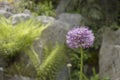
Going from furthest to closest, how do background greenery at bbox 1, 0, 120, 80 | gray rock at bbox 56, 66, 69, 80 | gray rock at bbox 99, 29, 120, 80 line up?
background greenery at bbox 1, 0, 120, 80, gray rock at bbox 56, 66, 69, 80, gray rock at bbox 99, 29, 120, 80

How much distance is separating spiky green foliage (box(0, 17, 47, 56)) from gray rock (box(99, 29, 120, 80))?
A: 1048 millimetres

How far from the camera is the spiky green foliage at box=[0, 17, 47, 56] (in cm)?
482

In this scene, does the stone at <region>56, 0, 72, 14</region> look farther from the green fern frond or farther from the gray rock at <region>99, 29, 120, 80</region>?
the green fern frond

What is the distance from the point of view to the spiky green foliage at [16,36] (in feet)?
15.8

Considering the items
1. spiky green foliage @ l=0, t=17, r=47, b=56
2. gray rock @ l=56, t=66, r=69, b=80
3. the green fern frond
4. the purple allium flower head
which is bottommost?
gray rock @ l=56, t=66, r=69, b=80

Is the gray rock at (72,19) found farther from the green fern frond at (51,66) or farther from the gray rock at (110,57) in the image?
the green fern frond at (51,66)

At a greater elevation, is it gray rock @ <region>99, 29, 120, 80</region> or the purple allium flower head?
the purple allium flower head

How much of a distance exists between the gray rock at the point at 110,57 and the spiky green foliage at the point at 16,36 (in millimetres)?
1048

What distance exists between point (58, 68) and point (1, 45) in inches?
35.9

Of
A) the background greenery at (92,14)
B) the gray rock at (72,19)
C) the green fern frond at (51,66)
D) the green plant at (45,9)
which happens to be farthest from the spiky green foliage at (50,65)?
the green plant at (45,9)

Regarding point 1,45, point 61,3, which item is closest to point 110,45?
point 1,45

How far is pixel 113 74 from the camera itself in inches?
187

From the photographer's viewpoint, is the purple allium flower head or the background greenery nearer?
the purple allium flower head

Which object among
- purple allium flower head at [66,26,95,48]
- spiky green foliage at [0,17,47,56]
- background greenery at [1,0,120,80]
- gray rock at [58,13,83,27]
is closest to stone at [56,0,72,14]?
background greenery at [1,0,120,80]
